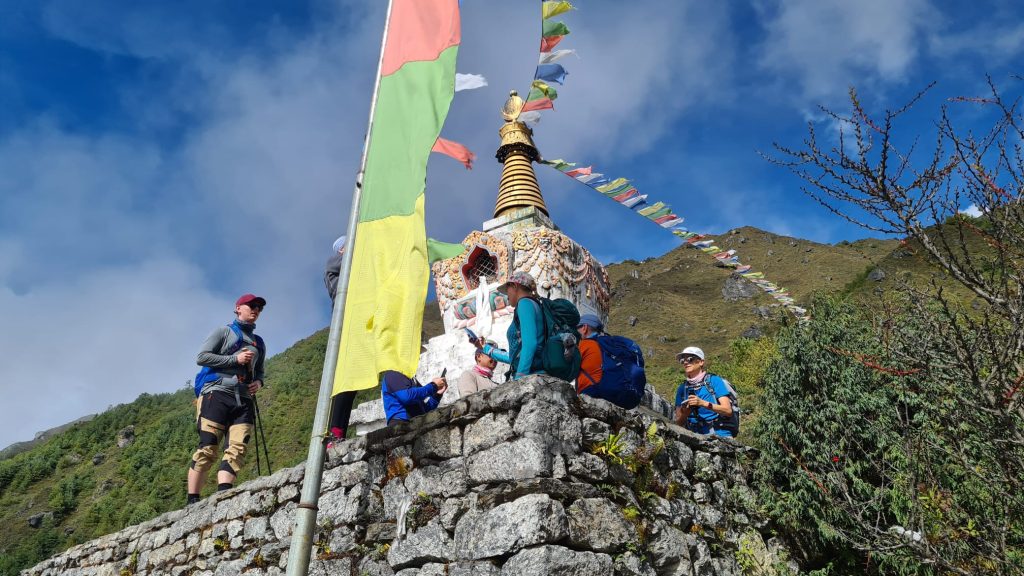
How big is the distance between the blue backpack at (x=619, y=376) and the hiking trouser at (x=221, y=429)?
10.8 ft

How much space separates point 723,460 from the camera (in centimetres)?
521

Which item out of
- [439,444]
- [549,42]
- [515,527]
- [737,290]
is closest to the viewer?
[515,527]

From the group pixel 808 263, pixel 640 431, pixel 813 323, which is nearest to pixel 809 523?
pixel 640 431

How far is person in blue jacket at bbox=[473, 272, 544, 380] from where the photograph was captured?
180 inches

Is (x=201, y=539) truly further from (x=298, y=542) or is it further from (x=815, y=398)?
(x=815, y=398)

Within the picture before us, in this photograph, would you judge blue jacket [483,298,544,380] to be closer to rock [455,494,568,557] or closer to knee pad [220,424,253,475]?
rock [455,494,568,557]

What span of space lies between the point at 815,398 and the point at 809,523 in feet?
3.97

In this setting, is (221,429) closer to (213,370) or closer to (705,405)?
(213,370)

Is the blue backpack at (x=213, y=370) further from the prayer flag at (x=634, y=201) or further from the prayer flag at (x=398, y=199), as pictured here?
the prayer flag at (x=634, y=201)

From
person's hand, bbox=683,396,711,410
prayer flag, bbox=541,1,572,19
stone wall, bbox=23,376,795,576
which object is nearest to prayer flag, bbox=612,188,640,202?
prayer flag, bbox=541,1,572,19

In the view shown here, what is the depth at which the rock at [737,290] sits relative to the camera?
50.8 meters

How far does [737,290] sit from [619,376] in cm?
4960

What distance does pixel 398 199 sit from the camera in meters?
4.61

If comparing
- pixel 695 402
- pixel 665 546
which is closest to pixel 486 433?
pixel 665 546
